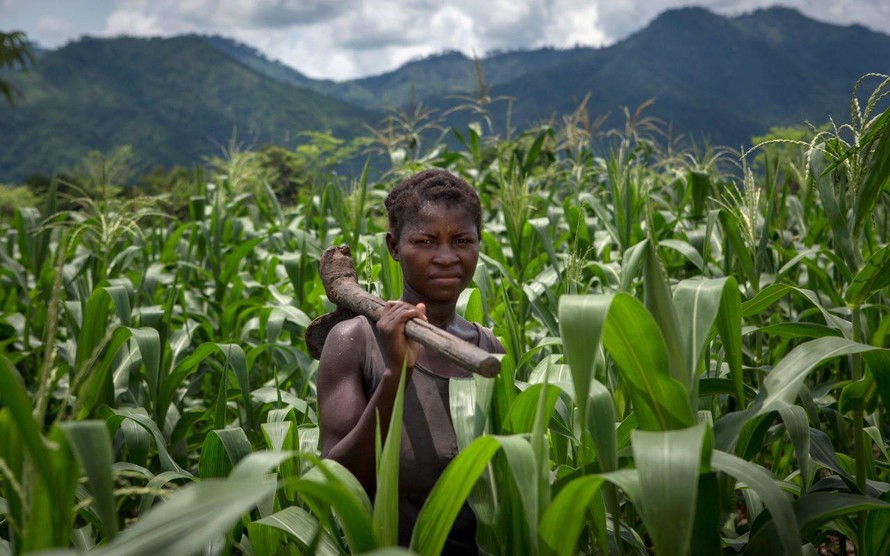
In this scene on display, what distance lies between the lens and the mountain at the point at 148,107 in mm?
80062

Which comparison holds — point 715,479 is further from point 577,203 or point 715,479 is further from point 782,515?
point 577,203

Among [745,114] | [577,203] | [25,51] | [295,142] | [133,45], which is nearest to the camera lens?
[577,203]

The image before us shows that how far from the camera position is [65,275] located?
351 centimetres

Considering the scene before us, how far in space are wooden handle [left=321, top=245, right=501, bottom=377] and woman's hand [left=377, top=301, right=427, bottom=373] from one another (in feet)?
0.05

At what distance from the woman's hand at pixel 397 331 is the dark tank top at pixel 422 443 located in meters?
0.23

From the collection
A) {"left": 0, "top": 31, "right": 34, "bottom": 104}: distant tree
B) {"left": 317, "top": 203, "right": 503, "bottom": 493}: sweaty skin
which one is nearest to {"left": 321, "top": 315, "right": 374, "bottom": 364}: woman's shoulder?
{"left": 317, "top": 203, "right": 503, "bottom": 493}: sweaty skin

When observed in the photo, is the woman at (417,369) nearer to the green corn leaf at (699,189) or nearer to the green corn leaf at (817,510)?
the green corn leaf at (817,510)

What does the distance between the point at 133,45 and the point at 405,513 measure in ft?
417

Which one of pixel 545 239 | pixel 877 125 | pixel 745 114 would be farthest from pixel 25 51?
pixel 745 114

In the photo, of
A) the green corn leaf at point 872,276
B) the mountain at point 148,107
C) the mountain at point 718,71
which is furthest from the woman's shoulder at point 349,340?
the mountain at point 718,71

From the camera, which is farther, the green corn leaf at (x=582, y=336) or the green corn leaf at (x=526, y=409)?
the green corn leaf at (x=526, y=409)

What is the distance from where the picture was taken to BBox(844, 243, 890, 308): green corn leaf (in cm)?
169

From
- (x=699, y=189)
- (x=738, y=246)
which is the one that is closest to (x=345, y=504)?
(x=738, y=246)

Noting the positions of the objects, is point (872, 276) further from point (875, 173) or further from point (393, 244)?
point (393, 244)
